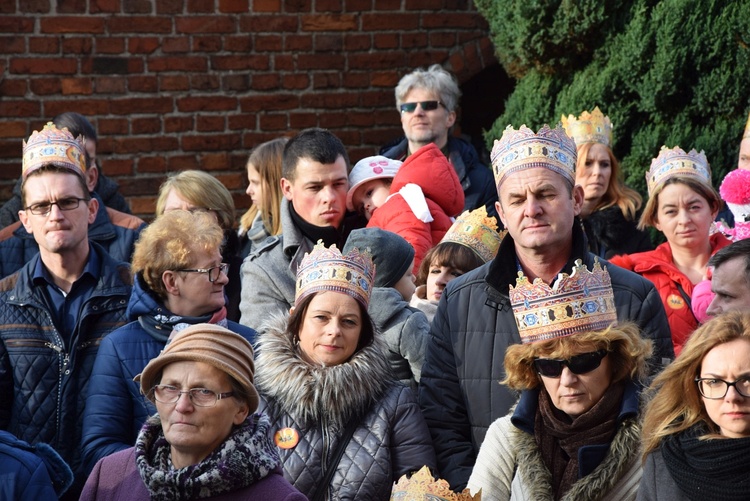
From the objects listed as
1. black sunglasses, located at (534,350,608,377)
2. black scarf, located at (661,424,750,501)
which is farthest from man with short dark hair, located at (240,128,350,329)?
black scarf, located at (661,424,750,501)

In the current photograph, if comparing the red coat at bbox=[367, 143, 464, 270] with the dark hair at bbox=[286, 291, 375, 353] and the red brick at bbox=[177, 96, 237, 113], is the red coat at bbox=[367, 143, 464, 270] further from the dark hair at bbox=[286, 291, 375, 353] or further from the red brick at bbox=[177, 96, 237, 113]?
the red brick at bbox=[177, 96, 237, 113]

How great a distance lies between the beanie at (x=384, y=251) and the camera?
478cm

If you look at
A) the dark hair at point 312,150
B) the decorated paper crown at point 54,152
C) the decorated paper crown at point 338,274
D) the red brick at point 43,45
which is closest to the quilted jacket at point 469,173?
the dark hair at point 312,150

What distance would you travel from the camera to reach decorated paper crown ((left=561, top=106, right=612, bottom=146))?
6145 mm

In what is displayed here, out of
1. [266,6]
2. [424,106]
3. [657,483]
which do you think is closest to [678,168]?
[424,106]

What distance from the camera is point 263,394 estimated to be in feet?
13.6

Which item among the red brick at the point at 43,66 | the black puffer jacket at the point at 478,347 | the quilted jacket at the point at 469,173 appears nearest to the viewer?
the black puffer jacket at the point at 478,347

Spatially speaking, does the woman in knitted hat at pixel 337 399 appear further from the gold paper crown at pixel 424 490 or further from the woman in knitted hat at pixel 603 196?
the woman in knitted hat at pixel 603 196

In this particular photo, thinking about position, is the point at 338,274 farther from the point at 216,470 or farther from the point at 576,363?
the point at 216,470

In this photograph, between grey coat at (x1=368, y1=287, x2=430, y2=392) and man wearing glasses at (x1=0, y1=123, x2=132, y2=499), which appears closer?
grey coat at (x1=368, y1=287, x2=430, y2=392)

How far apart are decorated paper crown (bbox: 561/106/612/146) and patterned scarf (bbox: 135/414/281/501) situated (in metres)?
3.13

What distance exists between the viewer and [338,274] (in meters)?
4.32

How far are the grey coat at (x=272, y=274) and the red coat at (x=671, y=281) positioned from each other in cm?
148

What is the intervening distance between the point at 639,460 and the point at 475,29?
214 inches
